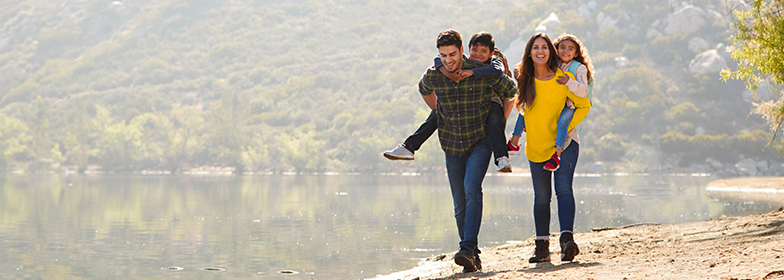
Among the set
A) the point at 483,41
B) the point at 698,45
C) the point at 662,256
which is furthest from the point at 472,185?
the point at 698,45

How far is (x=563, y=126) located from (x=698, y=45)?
8976 centimetres

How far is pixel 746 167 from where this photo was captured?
65562 mm

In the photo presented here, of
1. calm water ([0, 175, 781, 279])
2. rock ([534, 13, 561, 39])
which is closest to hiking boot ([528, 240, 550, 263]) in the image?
calm water ([0, 175, 781, 279])

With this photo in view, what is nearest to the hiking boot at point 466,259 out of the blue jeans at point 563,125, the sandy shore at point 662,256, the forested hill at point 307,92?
the sandy shore at point 662,256

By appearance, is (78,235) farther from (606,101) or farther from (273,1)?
(273,1)

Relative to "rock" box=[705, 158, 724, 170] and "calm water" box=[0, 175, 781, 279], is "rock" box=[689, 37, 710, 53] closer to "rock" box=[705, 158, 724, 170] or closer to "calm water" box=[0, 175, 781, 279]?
"rock" box=[705, 158, 724, 170]

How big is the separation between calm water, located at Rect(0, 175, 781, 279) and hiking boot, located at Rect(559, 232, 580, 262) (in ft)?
15.6

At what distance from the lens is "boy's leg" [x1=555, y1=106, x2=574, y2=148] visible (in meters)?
6.02

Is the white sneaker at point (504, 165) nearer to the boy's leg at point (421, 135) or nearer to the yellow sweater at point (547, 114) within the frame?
the yellow sweater at point (547, 114)

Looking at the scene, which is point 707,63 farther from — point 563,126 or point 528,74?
point 563,126

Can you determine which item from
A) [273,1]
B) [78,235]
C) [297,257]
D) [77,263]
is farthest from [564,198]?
[273,1]

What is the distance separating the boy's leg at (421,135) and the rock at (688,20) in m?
92.9

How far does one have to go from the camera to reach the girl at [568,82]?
6.01 metres

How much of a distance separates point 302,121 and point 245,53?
150 feet
